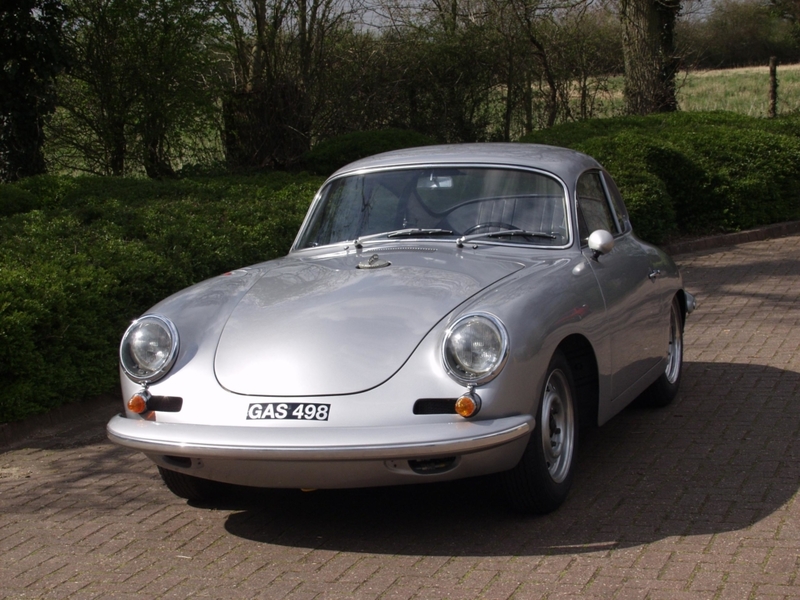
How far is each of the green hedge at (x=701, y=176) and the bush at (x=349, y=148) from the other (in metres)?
2.42

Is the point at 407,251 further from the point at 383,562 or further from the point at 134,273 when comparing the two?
the point at 134,273

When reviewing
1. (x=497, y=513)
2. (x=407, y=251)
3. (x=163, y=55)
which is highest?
(x=163, y=55)

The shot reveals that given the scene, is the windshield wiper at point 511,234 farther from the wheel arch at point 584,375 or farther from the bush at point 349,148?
the bush at point 349,148

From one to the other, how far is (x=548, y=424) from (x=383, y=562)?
0.98 metres

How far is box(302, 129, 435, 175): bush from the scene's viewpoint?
14820 millimetres

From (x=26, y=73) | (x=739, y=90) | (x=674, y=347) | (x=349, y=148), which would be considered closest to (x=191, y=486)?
(x=674, y=347)

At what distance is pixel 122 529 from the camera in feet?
15.2

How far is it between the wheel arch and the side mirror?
575mm

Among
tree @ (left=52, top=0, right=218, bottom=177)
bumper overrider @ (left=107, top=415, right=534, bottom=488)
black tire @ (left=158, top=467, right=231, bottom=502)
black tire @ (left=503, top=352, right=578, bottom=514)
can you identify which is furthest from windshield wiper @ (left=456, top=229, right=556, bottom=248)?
tree @ (left=52, top=0, right=218, bottom=177)

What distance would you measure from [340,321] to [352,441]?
26.4 inches

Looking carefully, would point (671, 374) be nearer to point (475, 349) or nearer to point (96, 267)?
point (475, 349)

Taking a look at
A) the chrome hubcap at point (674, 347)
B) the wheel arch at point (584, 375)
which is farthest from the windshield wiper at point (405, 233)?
the chrome hubcap at point (674, 347)

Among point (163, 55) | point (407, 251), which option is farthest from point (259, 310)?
point (163, 55)

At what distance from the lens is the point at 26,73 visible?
14242 millimetres
